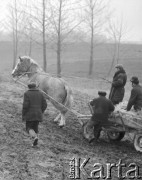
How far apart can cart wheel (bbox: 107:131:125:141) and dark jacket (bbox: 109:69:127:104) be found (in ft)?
3.14

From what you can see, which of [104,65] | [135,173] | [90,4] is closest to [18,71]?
[135,173]

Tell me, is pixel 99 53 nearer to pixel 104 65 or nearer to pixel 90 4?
A: pixel 104 65

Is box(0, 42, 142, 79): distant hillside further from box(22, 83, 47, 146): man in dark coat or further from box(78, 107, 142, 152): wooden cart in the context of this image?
box(22, 83, 47, 146): man in dark coat

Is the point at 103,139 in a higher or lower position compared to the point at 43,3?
lower

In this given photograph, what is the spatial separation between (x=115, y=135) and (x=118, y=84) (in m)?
1.50

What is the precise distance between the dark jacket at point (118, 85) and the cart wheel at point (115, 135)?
0.96 meters

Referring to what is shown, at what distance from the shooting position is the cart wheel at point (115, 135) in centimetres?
973

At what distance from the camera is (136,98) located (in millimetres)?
9000

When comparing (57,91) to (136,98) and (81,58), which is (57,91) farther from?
(81,58)

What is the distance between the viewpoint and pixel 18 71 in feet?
40.4

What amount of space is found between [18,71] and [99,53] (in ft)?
153

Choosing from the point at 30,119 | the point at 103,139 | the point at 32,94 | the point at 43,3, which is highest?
the point at 43,3

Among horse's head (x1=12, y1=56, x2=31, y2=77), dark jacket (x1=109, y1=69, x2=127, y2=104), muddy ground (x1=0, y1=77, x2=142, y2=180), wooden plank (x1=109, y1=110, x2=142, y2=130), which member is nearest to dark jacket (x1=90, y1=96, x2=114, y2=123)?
wooden plank (x1=109, y1=110, x2=142, y2=130)

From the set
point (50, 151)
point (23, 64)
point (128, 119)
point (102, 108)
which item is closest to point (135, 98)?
point (128, 119)
